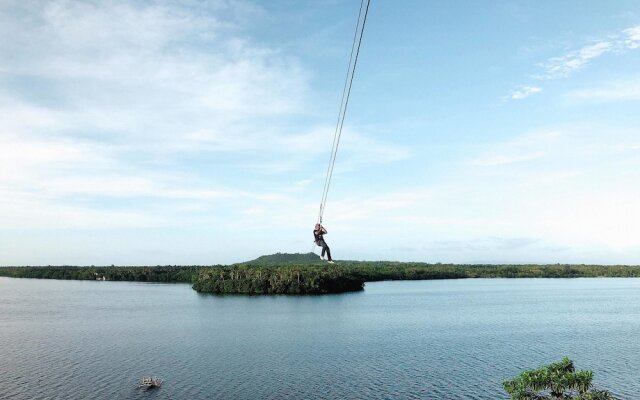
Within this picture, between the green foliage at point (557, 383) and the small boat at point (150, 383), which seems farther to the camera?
the small boat at point (150, 383)

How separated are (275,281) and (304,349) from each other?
83412 mm

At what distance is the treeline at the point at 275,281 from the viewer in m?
148

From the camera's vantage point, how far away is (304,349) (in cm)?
6481

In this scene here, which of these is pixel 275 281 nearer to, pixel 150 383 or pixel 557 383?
pixel 150 383

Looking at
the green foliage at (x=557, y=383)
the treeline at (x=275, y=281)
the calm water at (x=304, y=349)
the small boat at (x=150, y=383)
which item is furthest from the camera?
the treeline at (x=275, y=281)

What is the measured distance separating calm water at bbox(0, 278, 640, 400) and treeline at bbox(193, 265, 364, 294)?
107ft

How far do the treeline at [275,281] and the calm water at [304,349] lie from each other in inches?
1285

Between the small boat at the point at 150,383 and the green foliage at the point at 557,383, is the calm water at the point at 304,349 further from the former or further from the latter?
the green foliage at the point at 557,383

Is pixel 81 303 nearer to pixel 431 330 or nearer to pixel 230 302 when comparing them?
pixel 230 302

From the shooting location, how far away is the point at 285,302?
121250mm

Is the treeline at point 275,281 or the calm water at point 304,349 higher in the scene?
the treeline at point 275,281

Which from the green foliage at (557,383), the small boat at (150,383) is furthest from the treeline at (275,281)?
the green foliage at (557,383)

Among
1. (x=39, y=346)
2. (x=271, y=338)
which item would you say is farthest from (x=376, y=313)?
(x=39, y=346)

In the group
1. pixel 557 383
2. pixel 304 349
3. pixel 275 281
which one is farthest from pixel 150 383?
pixel 275 281
